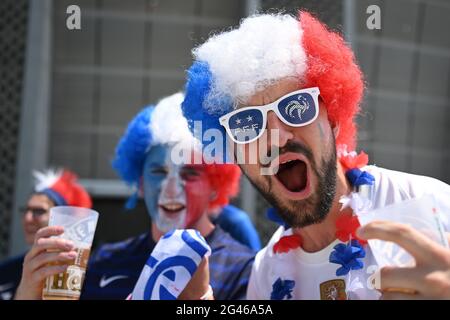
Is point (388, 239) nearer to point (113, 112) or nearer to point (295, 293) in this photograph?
point (295, 293)

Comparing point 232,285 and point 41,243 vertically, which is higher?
point 41,243

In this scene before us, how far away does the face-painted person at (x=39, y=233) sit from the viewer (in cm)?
171

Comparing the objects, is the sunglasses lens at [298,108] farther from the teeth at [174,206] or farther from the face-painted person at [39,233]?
the teeth at [174,206]

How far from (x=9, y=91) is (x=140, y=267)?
4.79 meters

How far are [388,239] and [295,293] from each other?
0.74m

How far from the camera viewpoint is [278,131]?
1.63 m

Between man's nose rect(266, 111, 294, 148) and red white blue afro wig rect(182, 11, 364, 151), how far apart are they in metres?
0.09

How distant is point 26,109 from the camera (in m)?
6.94

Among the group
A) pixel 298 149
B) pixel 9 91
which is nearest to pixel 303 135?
pixel 298 149

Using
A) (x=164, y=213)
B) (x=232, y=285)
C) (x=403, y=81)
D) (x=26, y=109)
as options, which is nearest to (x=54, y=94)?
(x=26, y=109)

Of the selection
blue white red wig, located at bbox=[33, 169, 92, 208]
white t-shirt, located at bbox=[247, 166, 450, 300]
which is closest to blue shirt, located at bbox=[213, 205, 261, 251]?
blue white red wig, located at bbox=[33, 169, 92, 208]

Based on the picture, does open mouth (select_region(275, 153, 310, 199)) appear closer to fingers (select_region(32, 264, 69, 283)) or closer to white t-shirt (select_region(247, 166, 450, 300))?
white t-shirt (select_region(247, 166, 450, 300))

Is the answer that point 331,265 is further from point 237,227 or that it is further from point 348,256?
point 237,227

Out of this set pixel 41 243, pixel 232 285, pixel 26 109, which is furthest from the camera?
pixel 26 109
